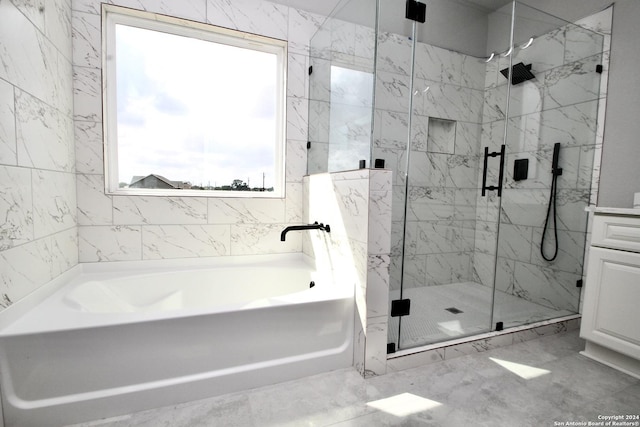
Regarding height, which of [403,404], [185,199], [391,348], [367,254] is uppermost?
[185,199]

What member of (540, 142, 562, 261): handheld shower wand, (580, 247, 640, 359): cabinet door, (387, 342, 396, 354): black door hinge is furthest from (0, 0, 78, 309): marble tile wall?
(540, 142, 562, 261): handheld shower wand

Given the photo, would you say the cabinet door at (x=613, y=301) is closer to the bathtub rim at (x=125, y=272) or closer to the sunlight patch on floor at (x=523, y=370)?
the sunlight patch on floor at (x=523, y=370)

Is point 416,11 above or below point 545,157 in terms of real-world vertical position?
above

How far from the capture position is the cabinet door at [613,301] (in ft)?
5.15

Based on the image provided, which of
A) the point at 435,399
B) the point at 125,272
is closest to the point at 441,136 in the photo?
the point at 435,399

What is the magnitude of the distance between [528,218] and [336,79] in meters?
1.94

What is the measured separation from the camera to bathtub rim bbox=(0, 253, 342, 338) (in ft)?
3.88

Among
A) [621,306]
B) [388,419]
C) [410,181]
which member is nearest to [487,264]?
[621,306]

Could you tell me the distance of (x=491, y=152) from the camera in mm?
2309

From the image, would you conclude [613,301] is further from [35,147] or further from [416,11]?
[35,147]

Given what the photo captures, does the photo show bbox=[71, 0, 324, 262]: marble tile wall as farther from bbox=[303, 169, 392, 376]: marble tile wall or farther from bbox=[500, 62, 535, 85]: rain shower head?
→ bbox=[500, 62, 535, 85]: rain shower head

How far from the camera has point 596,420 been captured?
4.17 ft

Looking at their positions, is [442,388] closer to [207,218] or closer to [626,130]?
[207,218]

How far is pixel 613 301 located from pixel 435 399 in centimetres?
123
